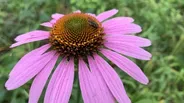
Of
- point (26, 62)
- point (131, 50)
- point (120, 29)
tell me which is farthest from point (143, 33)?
point (26, 62)

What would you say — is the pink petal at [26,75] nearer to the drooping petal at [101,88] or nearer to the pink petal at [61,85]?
the pink petal at [61,85]

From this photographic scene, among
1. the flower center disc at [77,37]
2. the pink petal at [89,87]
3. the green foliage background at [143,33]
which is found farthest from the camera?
the green foliage background at [143,33]

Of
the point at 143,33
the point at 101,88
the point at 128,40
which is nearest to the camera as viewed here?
the point at 101,88

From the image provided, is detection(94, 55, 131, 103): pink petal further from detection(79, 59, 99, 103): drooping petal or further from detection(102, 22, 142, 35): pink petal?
detection(102, 22, 142, 35): pink petal

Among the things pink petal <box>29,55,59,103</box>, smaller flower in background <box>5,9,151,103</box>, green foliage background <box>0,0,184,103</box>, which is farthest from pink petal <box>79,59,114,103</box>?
green foliage background <box>0,0,184,103</box>

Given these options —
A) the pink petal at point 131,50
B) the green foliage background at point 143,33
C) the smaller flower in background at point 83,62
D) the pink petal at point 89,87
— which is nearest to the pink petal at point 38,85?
the smaller flower in background at point 83,62

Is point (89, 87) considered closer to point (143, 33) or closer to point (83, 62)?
point (83, 62)
